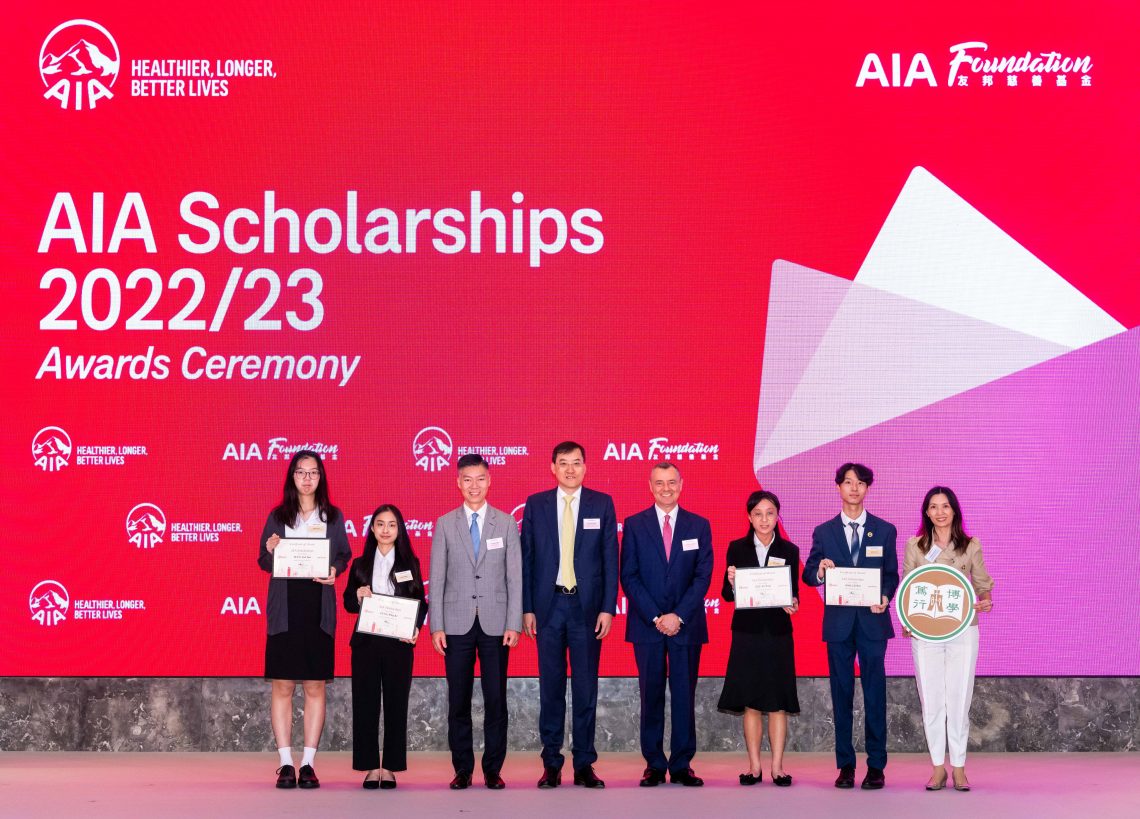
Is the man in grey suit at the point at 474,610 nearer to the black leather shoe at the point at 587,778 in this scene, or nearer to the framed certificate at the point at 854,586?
the black leather shoe at the point at 587,778

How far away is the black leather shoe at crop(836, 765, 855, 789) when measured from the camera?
5.98 m

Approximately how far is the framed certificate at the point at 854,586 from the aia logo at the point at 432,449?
2163mm

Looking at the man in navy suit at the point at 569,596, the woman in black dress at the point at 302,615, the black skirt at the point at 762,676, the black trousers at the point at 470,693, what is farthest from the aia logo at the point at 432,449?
the black skirt at the point at 762,676

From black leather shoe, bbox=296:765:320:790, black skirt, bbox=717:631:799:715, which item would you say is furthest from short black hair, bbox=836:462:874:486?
black leather shoe, bbox=296:765:320:790

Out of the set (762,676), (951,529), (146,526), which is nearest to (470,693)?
(762,676)

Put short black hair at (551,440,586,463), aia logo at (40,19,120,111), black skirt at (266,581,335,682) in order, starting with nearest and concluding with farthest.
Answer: black skirt at (266,581,335,682) → short black hair at (551,440,586,463) → aia logo at (40,19,120,111)

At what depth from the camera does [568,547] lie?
6.08m

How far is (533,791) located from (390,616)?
3.30ft

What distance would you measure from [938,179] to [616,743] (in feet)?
11.4

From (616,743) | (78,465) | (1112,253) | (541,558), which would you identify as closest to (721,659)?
(616,743)

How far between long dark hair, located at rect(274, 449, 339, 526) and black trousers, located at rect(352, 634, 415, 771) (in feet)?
2.03

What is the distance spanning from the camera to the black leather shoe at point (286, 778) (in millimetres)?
5965

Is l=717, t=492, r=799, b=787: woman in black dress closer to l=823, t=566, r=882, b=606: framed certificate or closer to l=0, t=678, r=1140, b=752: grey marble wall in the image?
l=823, t=566, r=882, b=606: framed certificate

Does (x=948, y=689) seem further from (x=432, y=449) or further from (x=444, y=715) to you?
(x=432, y=449)
